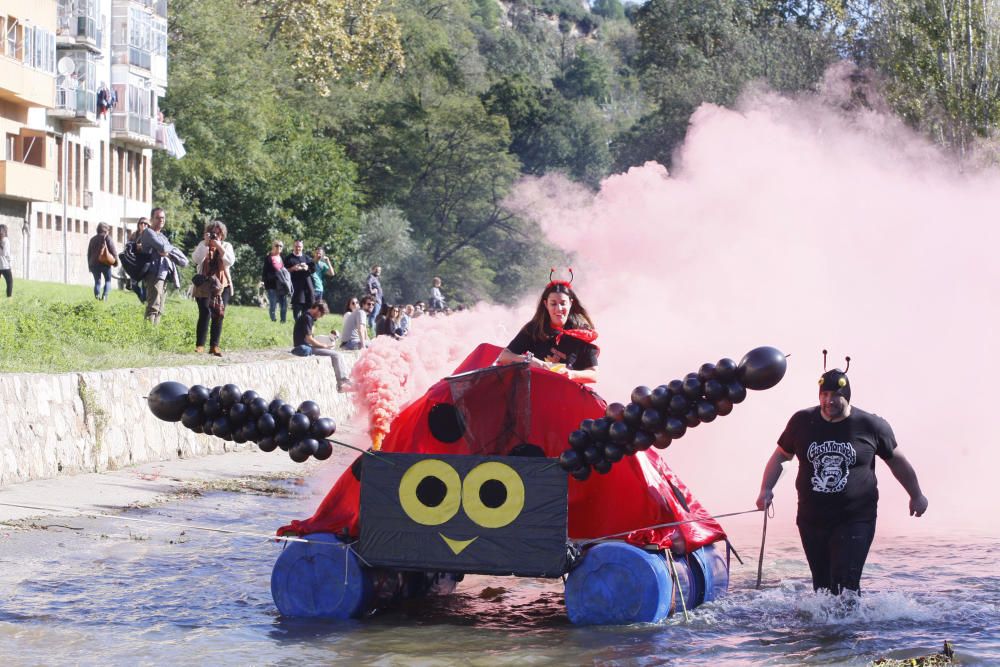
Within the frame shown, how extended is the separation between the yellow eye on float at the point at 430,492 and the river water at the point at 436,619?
2.74 feet

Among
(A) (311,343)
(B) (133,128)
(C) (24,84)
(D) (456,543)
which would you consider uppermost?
(B) (133,128)

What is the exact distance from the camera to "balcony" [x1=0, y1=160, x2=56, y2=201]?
49.2 metres

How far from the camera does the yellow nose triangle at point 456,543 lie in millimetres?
9922

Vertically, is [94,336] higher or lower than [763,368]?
higher

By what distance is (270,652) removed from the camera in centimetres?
962

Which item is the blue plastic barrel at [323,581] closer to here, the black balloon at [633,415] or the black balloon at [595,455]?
the black balloon at [595,455]

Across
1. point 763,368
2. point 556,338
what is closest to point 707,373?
point 763,368

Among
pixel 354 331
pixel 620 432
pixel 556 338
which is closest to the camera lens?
pixel 620 432

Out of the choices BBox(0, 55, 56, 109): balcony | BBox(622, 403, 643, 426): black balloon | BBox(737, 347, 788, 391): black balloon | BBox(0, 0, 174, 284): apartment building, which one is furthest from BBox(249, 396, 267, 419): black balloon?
BBox(0, 0, 174, 284): apartment building

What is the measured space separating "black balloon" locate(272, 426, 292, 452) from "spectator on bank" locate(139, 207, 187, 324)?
1321 centimetres

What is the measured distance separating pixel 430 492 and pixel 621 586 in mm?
1376

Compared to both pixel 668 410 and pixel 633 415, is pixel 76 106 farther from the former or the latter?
pixel 668 410

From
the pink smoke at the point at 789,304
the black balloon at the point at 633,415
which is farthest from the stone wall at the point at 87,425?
the black balloon at the point at 633,415

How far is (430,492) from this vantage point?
10008mm
